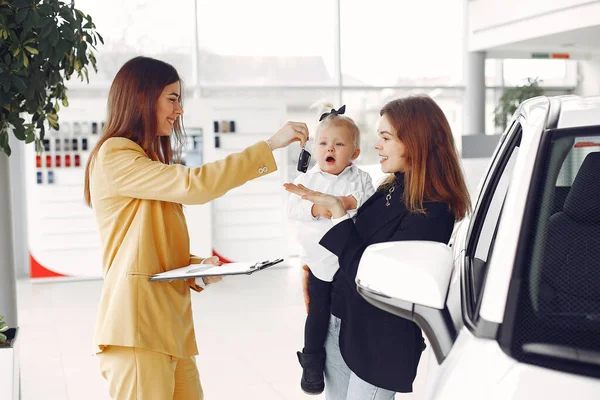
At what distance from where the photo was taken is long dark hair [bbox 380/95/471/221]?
1.88 m

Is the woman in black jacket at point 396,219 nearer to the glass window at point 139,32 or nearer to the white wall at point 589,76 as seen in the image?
the glass window at point 139,32

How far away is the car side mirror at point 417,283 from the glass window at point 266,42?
8.97 meters

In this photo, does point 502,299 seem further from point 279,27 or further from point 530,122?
point 279,27

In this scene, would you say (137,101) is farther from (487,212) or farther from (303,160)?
(487,212)

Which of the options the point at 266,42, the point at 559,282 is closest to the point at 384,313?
the point at 559,282

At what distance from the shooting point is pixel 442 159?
192cm

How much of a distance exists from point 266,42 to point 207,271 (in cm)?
884

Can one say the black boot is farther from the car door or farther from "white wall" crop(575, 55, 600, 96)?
"white wall" crop(575, 55, 600, 96)

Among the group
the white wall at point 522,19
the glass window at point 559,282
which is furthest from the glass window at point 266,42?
the glass window at point 559,282

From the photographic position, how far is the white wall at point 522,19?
8.02 metres

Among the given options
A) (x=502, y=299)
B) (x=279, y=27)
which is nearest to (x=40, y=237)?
(x=279, y=27)

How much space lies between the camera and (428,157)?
1915 millimetres

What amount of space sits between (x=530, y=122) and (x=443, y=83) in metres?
10.2

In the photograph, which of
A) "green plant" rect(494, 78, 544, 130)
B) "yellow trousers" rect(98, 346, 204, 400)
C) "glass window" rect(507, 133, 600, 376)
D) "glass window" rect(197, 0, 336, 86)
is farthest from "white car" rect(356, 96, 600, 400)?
"green plant" rect(494, 78, 544, 130)
